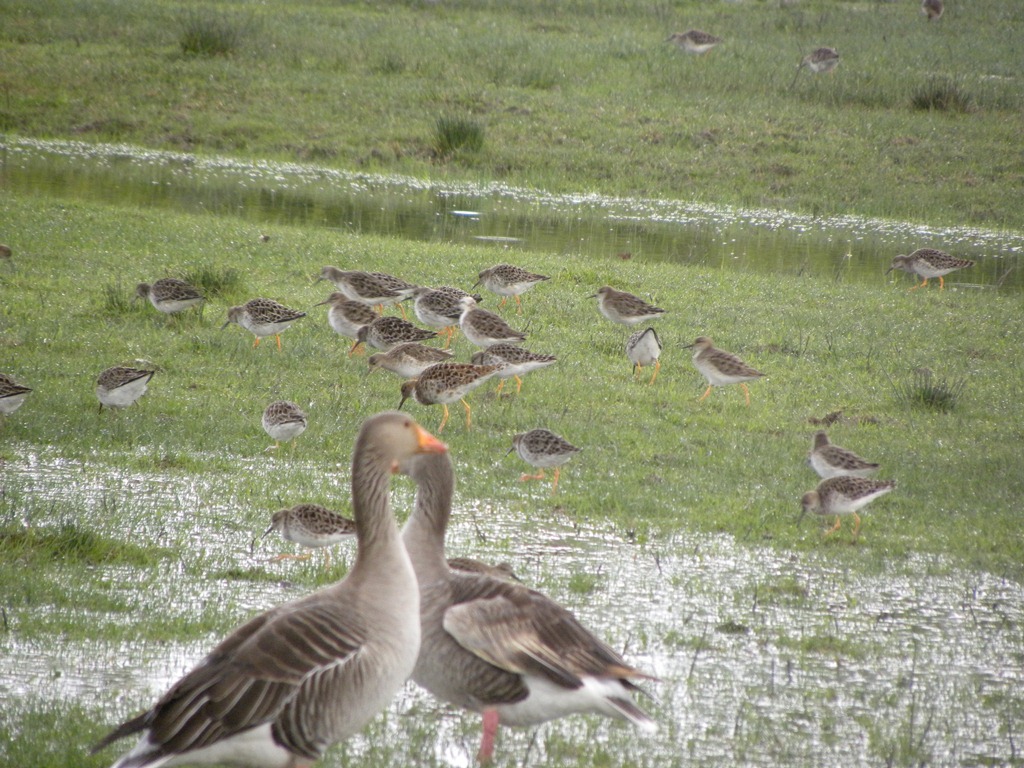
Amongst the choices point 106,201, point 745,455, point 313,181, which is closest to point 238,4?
point 313,181

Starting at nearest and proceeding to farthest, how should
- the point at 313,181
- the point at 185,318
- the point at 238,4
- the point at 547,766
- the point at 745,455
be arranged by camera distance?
the point at 547,766
the point at 745,455
the point at 185,318
the point at 313,181
the point at 238,4

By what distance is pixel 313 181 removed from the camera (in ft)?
83.8

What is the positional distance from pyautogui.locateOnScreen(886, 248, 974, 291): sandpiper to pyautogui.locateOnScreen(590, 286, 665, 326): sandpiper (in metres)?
6.46

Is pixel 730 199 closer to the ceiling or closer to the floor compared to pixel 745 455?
closer to the floor

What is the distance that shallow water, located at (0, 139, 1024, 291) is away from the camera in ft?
71.2

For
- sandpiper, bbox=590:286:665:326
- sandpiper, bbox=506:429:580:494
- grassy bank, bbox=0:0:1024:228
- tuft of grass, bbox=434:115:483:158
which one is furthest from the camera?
tuft of grass, bbox=434:115:483:158

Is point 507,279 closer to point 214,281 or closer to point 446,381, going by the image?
point 214,281

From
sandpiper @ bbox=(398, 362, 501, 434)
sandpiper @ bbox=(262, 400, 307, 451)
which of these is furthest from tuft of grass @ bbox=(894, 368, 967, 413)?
sandpiper @ bbox=(262, 400, 307, 451)

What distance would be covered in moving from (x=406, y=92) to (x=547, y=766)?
82.3 ft

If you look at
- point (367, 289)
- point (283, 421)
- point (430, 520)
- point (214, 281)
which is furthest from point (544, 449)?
point (214, 281)

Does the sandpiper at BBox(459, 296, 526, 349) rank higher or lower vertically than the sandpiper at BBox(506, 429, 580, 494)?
lower

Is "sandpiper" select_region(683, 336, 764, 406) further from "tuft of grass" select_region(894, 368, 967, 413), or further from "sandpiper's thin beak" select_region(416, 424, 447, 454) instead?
"sandpiper's thin beak" select_region(416, 424, 447, 454)

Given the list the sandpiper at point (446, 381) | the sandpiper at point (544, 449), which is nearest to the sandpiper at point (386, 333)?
the sandpiper at point (446, 381)

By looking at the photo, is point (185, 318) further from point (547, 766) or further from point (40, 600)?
point (547, 766)
